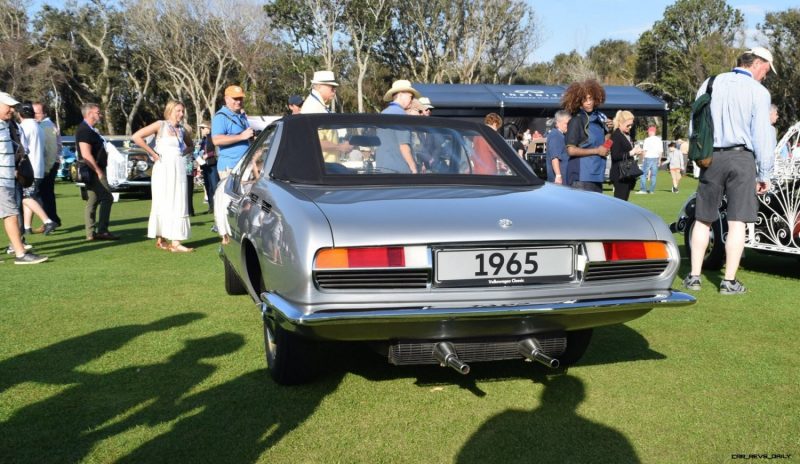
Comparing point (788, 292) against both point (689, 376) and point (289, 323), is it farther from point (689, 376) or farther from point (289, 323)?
point (289, 323)

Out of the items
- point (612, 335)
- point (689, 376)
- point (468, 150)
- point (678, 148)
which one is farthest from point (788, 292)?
point (678, 148)

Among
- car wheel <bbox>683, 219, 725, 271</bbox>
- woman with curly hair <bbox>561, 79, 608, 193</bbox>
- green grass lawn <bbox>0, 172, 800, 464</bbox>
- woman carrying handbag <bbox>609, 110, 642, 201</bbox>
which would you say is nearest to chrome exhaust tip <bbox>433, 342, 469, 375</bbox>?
green grass lawn <bbox>0, 172, 800, 464</bbox>

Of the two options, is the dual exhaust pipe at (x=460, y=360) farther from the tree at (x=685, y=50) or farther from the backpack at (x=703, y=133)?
the tree at (x=685, y=50)

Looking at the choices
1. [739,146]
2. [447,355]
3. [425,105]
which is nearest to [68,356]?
[447,355]

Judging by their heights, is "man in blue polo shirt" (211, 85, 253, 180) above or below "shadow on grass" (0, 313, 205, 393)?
above

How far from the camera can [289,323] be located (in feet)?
10.3

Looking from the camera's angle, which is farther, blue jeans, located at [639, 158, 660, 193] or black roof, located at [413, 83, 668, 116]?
black roof, located at [413, 83, 668, 116]

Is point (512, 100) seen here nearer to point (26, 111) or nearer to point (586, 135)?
point (26, 111)

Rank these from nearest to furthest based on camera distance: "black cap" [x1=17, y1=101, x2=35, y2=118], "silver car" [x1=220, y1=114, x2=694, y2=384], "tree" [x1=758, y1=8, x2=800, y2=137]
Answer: "silver car" [x1=220, y1=114, x2=694, y2=384] → "black cap" [x1=17, y1=101, x2=35, y2=118] → "tree" [x1=758, y1=8, x2=800, y2=137]

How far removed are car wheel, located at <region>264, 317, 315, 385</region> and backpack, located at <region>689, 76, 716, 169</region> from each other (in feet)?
12.1

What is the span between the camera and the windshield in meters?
4.09

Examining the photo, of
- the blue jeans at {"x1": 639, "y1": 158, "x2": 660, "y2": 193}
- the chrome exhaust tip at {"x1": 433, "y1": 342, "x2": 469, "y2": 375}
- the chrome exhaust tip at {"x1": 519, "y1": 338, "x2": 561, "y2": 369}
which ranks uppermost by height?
the chrome exhaust tip at {"x1": 433, "y1": 342, "x2": 469, "y2": 375}

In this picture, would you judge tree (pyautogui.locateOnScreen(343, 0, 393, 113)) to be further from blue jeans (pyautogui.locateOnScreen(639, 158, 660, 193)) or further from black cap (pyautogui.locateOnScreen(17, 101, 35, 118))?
black cap (pyautogui.locateOnScreen(17, 101, 35, 118))

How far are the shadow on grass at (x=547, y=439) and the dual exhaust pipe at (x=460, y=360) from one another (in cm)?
27
